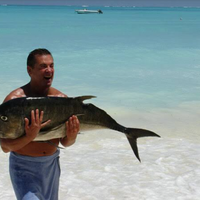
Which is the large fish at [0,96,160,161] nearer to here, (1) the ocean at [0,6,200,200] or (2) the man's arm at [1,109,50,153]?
(2) the man's arm at [1,109,50,153]

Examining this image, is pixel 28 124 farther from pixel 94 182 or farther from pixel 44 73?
pixel 94 182

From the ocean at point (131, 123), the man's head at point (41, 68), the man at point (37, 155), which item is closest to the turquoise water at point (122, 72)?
the ocean at point (131, 123)

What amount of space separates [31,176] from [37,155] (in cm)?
15

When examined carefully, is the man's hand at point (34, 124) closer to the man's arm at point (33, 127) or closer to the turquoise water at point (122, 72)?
the man's arm at point (33, 127)

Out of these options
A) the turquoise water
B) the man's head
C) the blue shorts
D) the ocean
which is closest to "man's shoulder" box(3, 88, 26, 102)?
the man's head

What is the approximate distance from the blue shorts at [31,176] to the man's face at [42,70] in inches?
21.7

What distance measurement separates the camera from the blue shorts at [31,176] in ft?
8.95

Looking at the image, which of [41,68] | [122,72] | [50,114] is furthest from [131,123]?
[122,72]

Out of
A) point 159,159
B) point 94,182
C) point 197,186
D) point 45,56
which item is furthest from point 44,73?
point 159,159

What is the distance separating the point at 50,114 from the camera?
95.0 inches

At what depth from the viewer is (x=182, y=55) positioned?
20.3 metres

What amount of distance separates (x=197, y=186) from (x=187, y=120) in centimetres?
335

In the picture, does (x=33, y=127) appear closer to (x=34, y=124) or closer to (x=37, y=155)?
(x=34, y=124)

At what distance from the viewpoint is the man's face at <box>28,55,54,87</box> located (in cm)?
266
